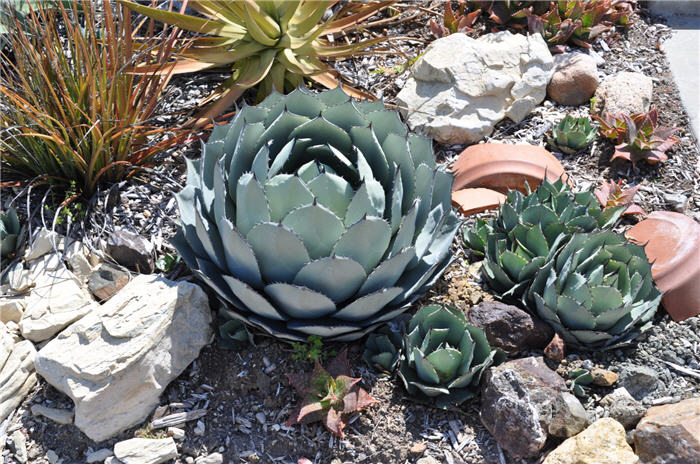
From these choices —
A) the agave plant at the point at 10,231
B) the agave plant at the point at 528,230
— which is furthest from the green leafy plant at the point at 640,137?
the agave plant at the point at 10,231

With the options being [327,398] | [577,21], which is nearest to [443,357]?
[327,398]

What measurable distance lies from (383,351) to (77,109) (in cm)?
134

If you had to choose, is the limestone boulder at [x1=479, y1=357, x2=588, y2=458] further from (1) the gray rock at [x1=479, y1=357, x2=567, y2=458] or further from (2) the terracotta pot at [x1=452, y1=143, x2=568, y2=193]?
(2) the terracotta pot at [x1=452, y1=143, x2=568, y2=193]

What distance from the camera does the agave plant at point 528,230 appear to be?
2223mm

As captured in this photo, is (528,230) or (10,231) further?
(10,231)

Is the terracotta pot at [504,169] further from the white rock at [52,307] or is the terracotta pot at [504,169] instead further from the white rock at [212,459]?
the white rock at [52,307]

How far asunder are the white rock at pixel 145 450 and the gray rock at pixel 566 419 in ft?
3.77

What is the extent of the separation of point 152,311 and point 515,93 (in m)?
1.86

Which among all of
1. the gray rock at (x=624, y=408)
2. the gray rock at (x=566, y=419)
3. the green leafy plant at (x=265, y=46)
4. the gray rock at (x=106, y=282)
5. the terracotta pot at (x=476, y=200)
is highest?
the green leafy plant at (x=265, y=46)

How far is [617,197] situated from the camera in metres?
→ 2.53

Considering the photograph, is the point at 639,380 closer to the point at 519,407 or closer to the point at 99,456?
the point at 519,407

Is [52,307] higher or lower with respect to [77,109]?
lower

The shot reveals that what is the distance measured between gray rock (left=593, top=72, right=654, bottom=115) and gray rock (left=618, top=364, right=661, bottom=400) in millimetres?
1340

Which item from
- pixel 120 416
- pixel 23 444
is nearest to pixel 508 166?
pixel 120 416
